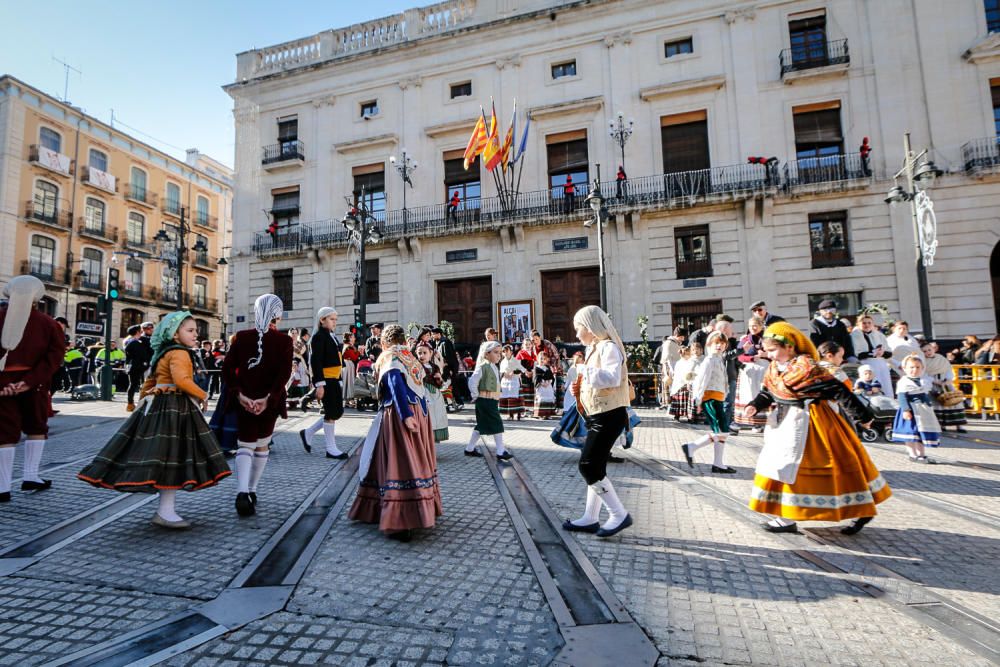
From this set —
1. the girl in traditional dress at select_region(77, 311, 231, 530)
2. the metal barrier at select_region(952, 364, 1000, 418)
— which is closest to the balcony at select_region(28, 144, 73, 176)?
the girl in traditional dress at select_region(77, 311, 231, 530)

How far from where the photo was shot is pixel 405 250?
2169 cm

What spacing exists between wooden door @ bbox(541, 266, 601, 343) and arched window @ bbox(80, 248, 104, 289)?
2919 cm

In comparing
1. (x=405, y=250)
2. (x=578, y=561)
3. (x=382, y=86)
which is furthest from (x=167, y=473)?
(x=382, y=86)

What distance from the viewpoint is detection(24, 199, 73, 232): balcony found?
27.7 m

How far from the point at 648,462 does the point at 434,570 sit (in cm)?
409

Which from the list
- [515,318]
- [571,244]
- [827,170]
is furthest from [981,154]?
[515,318]

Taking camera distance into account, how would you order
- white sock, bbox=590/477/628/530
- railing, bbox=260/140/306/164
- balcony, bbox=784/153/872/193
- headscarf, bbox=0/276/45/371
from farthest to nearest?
1. railing, bbox=260/140/306/164
2. balcony, bbox=784/153/872/193
3. headscarf, bbox=0/276/45/371
4. white sock, bbox=590/477/628/530

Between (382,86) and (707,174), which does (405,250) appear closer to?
(382,86)

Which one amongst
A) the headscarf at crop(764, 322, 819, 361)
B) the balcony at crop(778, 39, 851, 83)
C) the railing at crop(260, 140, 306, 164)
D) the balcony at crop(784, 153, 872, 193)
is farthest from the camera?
the railing at crop(260, 140, 306, 164)

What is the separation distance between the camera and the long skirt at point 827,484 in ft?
12.1

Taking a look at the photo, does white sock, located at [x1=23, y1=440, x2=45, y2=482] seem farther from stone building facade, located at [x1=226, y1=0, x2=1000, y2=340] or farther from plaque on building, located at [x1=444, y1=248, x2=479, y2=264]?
plaque on building, located at [x1=444, y1=248, x2=479, y2=264]

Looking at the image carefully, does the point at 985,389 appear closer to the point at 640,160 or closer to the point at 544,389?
the point at 544,389

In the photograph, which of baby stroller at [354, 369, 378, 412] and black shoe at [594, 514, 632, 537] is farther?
baby stroller at [354, 369, 378, 412]

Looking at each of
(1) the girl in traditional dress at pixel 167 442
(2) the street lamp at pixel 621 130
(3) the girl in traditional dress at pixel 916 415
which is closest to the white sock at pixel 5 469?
(1) the girl in traditional dress at pixel 167 442
